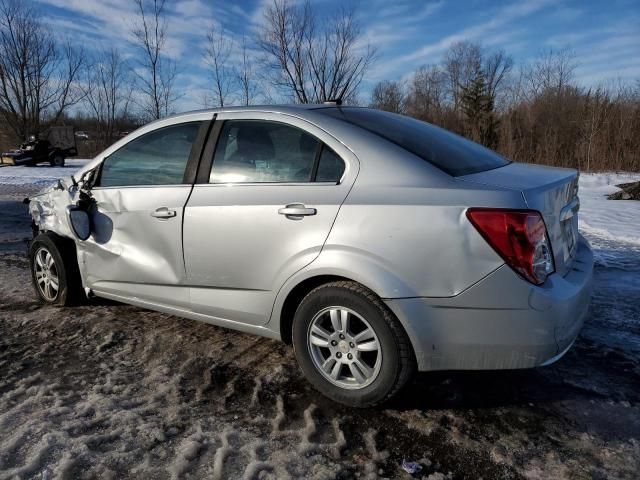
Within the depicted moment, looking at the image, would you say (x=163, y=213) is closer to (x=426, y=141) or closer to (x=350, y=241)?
(x=350, y=241)

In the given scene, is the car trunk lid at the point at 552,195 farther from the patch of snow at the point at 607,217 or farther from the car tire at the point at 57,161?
the car tire at the point at 57,161

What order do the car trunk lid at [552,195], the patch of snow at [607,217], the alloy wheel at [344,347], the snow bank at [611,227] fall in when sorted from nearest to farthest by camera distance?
the car trunk lid at [552,195] → the alloy wheel at [344,347] → the snow bank at [611,227] → the patch of snow at [607,217]

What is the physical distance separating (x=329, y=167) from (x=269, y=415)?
1353 mm

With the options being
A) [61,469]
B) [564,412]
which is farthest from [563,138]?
[61,469]

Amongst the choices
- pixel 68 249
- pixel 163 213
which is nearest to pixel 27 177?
pixel 68 249

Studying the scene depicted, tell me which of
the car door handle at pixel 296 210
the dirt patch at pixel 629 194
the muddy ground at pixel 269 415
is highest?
the car door handle at pixel 296 210

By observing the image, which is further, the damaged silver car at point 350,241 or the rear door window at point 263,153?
the rear door window at point 263,153

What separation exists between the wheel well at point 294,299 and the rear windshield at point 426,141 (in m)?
0.82

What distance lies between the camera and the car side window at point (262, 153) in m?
2.71

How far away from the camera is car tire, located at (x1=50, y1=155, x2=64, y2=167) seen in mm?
26173

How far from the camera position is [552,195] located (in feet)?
7.77

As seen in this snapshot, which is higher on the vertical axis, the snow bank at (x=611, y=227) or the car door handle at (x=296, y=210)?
the car door handle at (x=296, y=210)

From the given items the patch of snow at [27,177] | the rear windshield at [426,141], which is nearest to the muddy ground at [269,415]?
the rear windshield at [426,141]

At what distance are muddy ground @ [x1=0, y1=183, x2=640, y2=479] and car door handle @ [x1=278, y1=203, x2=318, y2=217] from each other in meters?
1.03
